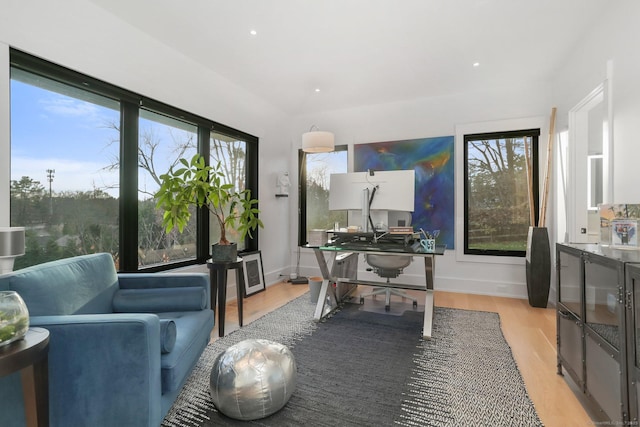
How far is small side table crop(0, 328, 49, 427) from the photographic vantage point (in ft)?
3.55

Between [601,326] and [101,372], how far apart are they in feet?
7.80

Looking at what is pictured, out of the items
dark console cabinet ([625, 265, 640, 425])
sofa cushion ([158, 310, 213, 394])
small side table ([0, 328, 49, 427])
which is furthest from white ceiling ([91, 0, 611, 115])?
small side table ([0, 328, 49, 427])

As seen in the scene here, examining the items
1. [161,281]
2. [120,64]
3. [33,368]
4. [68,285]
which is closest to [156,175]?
[120,64]

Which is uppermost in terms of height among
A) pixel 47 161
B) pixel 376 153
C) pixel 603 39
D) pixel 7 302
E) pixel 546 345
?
pixel 603 39

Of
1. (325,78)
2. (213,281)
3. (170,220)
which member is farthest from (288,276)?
(325,78)

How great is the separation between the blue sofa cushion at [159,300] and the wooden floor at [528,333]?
0.77 m

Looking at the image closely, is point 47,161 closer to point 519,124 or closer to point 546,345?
point 546,345

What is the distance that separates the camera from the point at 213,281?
2.93 metres

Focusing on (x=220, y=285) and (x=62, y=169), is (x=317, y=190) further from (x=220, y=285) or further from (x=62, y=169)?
(x=62, y=169)

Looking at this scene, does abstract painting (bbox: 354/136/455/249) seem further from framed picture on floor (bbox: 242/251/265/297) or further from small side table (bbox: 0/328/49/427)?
small side table (bbox: 0/328/49/427)

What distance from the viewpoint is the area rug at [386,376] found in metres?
1.68

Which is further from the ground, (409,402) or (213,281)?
(213,281)

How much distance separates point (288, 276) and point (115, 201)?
2.91m

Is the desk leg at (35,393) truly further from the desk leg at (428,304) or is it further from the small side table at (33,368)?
the desk leg at (428,304)
